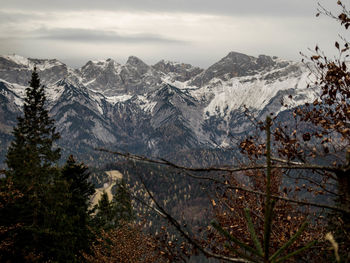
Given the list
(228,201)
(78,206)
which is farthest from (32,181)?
(228,201)

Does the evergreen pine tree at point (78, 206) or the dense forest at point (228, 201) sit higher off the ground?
the dense forest at point (228, 201)

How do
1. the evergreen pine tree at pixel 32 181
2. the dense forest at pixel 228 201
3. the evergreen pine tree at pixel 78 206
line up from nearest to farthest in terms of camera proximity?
the dense forest at pixel 228 201 < the evergreen pine tree at pixel 32 181 < the evergreen pine tree at pixel 78 206

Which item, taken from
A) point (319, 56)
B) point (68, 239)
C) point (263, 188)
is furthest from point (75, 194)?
point (319, 56)

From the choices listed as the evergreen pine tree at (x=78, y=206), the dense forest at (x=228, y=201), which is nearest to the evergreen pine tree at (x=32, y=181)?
the dense forest at (x=228, y=201)

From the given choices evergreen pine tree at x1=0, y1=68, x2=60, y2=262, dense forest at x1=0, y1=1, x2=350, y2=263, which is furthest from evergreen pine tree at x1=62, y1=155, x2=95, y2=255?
evergreen pine tree at x1=0, y1=68, x2=60, y2=262

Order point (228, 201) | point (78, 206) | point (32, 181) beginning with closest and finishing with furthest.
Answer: point (228, 201) < point (32, 181) < point (78, 206)

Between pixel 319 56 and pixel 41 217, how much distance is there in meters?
30.3

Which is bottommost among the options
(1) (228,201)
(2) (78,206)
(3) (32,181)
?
(2) (78,206)

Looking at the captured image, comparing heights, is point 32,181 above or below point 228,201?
below

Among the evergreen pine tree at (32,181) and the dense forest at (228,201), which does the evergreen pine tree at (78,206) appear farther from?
the evergreen pine tree at (32,181)

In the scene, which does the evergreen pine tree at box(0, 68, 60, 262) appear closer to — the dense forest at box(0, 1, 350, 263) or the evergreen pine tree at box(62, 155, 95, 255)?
the dense forest at box(0, 1, 350, 263)

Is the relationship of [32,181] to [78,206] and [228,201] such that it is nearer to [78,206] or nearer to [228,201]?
[78,206]

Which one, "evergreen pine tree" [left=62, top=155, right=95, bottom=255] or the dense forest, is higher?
the dense forest

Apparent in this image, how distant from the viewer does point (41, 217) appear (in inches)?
1257
